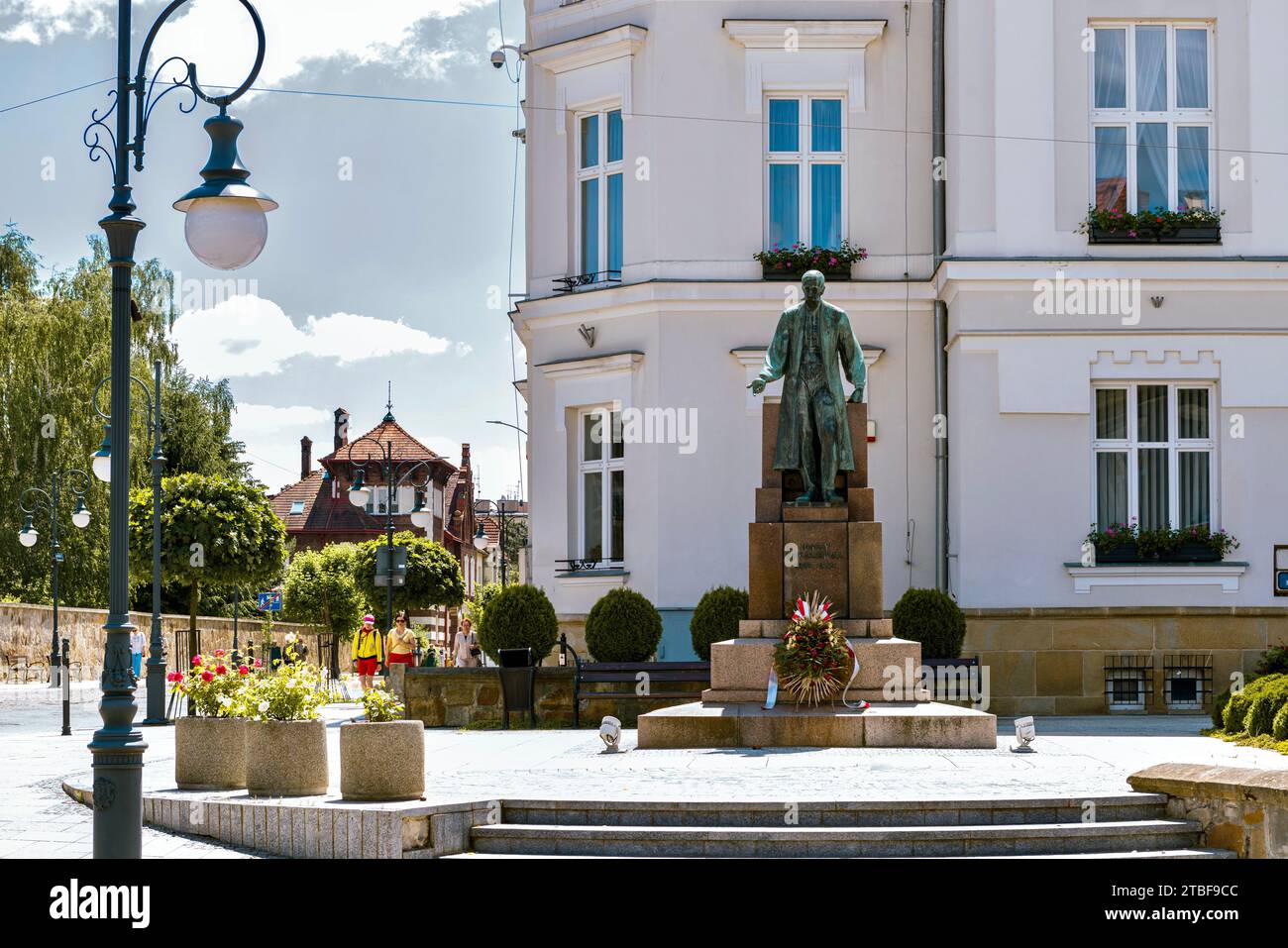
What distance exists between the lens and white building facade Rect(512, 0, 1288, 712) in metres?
22.4

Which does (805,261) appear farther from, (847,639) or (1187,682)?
(847,639)

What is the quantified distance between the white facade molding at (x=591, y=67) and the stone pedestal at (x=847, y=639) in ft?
30.8

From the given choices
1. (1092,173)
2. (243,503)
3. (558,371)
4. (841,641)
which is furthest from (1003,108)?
(243,503)

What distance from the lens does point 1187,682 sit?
22391mm

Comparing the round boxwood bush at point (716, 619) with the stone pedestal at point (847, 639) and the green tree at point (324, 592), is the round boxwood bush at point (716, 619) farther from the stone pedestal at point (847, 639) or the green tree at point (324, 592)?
the green tree at point (324, 592)

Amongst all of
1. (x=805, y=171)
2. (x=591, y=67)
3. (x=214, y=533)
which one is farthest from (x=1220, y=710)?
(x=214, y=533)

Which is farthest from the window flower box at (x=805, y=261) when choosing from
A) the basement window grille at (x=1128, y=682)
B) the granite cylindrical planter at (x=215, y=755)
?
the granite cylindrical planter at (x=215, y=755)

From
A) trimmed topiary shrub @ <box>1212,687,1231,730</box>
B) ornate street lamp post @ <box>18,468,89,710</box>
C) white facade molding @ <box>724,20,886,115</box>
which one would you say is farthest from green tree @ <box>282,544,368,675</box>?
trimmed topiary shrub @ <box>1212,687,1231,730</box>

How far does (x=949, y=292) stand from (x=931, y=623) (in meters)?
4.89

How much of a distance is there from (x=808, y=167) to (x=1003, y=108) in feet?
10.3

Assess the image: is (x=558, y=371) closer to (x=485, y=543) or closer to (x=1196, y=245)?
(x=1196, y=245)

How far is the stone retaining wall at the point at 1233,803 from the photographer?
31.2 ft

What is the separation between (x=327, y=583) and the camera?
7081 cm

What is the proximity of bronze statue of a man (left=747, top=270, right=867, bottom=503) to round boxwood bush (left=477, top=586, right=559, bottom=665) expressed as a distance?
21.2 ft
